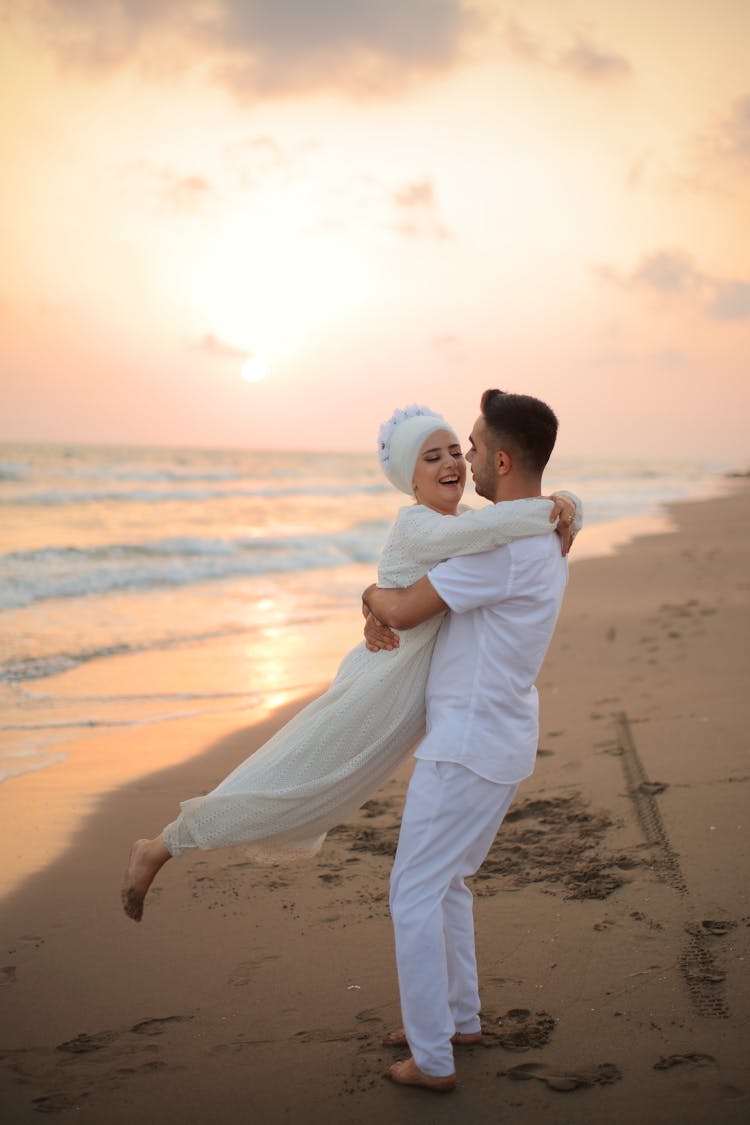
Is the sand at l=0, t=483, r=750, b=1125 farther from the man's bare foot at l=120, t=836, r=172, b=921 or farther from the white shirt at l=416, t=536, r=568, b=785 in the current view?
the white shirt at l=416, t=536, r=568, b=785

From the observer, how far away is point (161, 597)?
1386 cm

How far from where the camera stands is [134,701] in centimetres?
804

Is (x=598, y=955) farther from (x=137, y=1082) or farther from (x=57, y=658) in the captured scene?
(x=57, y=658)

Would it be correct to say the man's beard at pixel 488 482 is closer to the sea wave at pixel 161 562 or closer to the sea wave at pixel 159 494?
the sea wave at pixel 161 562

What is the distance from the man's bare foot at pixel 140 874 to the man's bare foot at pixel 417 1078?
0.96 metres

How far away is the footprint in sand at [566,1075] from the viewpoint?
115 inches

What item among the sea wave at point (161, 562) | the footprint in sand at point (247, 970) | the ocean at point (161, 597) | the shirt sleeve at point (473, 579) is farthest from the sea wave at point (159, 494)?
the shirt sleeve at point (473, 579)

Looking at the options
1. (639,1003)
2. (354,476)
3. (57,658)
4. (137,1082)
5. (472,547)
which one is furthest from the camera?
(354,476)

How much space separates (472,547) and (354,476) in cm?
5958

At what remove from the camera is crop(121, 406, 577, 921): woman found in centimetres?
305

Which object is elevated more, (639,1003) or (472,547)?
(472,547)

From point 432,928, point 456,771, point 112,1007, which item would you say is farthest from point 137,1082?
point 456,771

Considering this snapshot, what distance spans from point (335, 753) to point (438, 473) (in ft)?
3.14

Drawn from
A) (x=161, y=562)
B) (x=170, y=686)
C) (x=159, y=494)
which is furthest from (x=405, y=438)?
(x=159, y=494)
